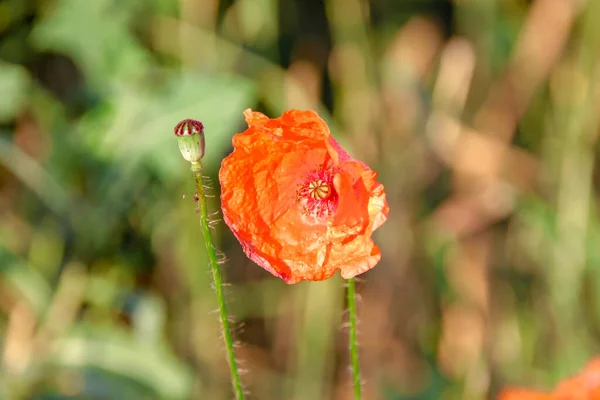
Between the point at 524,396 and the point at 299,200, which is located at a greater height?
the point at 299,200

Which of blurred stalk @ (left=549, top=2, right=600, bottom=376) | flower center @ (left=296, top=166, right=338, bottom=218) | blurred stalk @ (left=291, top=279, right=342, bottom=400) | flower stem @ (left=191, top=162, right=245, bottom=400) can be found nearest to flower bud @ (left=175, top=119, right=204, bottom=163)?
flower stem @ (left=191, top=162, right=245, bottom=400)

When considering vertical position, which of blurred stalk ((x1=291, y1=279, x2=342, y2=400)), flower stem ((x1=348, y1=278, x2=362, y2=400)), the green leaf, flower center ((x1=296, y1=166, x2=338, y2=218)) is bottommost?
flower stem ((x1=348, y1=278, x2=362, y2=400))

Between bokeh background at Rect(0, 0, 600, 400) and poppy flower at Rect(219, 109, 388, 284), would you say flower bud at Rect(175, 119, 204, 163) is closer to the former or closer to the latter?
poppy flower at Rect(219, 109, 388, 284)

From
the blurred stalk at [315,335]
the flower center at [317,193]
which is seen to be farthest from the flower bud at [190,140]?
the blurred stalk at [315,335]

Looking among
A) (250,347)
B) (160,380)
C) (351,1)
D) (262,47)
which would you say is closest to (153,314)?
(160,380)

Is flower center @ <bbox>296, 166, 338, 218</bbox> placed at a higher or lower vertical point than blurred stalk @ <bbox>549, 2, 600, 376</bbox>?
lower

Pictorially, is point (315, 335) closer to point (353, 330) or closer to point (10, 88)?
point (10, 88)

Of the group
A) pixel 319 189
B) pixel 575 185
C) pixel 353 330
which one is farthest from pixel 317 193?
pixel 575 185
